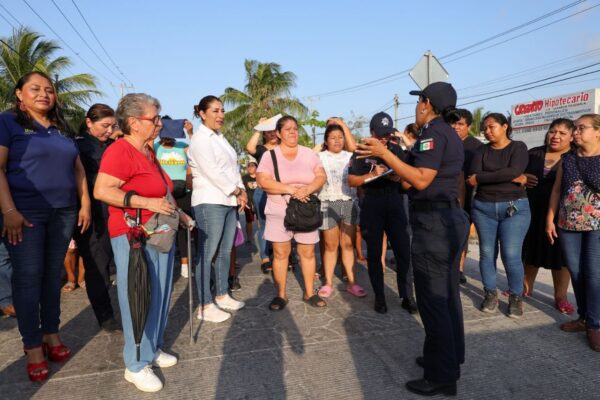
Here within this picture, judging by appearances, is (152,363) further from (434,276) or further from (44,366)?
(434,276)

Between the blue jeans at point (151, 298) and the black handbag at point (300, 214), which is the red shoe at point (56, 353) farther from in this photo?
the black handbag at point (300, 214)

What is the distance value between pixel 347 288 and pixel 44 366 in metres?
3.02

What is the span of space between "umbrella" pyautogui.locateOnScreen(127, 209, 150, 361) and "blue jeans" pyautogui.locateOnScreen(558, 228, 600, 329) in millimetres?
3521

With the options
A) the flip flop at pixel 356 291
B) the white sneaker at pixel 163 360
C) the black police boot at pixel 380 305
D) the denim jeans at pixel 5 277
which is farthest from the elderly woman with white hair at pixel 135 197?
the flip flop at pixel 356 291

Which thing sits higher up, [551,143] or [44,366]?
[551,143]

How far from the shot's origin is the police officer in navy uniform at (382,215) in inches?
155

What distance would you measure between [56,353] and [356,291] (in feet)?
9.55

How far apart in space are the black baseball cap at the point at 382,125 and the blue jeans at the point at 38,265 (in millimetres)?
2763

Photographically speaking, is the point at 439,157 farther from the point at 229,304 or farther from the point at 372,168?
the point at 229,304

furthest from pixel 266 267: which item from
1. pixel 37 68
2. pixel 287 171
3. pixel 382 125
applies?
pixel 37 68

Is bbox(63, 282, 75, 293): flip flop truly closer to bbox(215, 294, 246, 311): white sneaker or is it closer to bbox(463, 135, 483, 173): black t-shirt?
bbox(215, 294, 246, 311): white sneaker

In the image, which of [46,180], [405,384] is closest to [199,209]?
[46,180]

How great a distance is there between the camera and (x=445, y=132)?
256cm

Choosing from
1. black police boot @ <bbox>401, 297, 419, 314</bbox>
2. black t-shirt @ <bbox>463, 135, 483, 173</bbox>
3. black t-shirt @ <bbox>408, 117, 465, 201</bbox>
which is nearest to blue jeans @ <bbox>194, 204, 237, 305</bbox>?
black police boot @ <bbox>401, 297, 419, 314</bbox>
